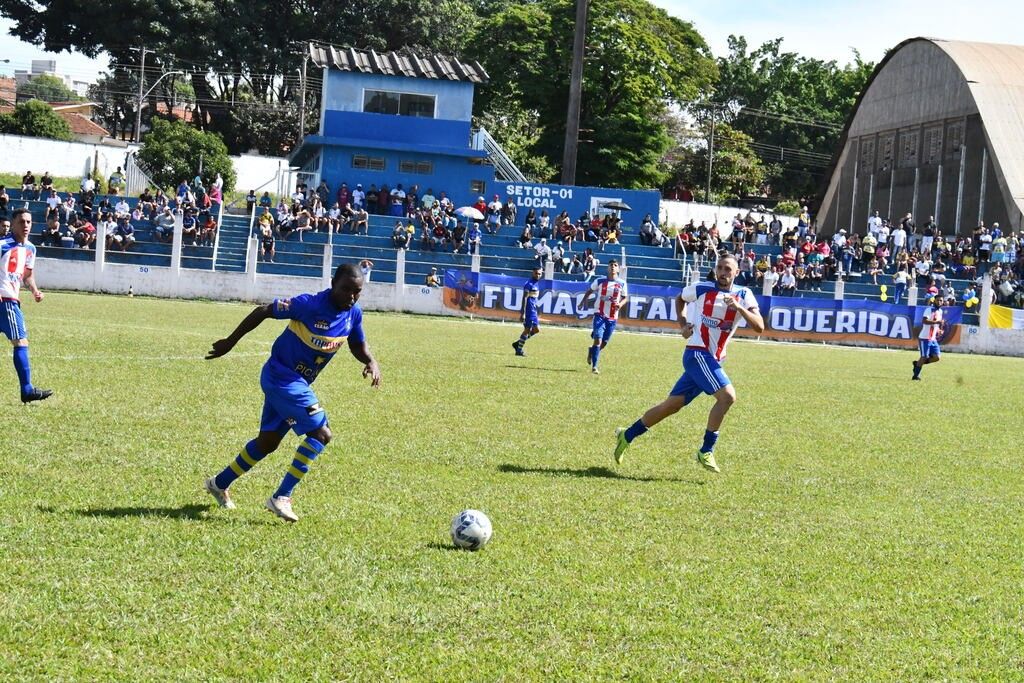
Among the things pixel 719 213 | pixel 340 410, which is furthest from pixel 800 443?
pixel 719 213

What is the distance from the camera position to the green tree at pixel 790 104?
292 feet

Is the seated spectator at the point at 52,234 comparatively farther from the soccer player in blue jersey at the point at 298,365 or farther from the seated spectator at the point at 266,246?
the soccer player in blue jersey at the point at 298,365

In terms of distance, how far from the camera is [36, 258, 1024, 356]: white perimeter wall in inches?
1518

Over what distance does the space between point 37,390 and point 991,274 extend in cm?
3725

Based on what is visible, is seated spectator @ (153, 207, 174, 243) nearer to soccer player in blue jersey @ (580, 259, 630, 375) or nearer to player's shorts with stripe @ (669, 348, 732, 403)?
soccer player in blue jersey @ (580, 259, 630, 375)

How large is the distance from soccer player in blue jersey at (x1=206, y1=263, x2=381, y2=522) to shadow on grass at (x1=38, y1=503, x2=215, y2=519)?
10.4 inches

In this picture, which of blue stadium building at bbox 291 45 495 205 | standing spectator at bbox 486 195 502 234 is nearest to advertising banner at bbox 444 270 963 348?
standing spectator at bbox 486 195 502 234

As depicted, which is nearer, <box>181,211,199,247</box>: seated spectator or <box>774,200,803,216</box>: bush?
<box>181,211,199,247</box>: seated spectator

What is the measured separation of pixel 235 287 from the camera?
39.3 meters

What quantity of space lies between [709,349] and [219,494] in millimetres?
4937

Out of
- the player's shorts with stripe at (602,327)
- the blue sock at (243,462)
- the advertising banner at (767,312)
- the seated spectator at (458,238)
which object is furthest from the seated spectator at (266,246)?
the blue sock at (243,462)

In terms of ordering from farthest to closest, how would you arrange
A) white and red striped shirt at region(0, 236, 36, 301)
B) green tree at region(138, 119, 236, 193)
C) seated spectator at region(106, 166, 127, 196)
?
green tree at region(138, 119, 236, 193) → seated spectator at region(106, 166, 127, 196) → white and red striped shirt at region(0, 236, 36, 301)

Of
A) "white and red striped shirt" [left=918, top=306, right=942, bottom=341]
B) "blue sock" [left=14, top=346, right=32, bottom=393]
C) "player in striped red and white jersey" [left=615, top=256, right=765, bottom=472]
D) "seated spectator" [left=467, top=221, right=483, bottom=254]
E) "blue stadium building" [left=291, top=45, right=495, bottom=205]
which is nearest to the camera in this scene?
"player in striped red and white jersey" [left=615, top=256, right=765, bottom=472]

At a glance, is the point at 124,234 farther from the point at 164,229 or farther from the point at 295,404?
the point at 295,404
